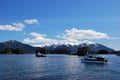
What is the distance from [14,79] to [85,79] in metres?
19.6

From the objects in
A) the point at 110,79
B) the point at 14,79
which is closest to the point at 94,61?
the point at 110,79

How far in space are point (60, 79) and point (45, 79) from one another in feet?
14.0

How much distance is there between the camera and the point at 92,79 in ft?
238

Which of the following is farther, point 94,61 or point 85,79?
point 94,61

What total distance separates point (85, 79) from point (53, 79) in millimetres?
8966

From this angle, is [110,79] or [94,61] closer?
[110,79]

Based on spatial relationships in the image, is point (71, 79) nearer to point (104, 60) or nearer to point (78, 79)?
point (78, 79)

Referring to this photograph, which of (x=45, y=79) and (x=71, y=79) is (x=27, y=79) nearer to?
(x=45, y=79)

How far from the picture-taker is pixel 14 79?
230 ft

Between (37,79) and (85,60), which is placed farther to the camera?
(85,60)

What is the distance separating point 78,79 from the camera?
72875mm

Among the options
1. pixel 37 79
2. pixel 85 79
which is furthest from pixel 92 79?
pixel 37 79

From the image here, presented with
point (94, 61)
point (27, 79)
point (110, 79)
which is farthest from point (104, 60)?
point (27, 79)

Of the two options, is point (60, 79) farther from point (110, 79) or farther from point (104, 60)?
point (104, 60)
